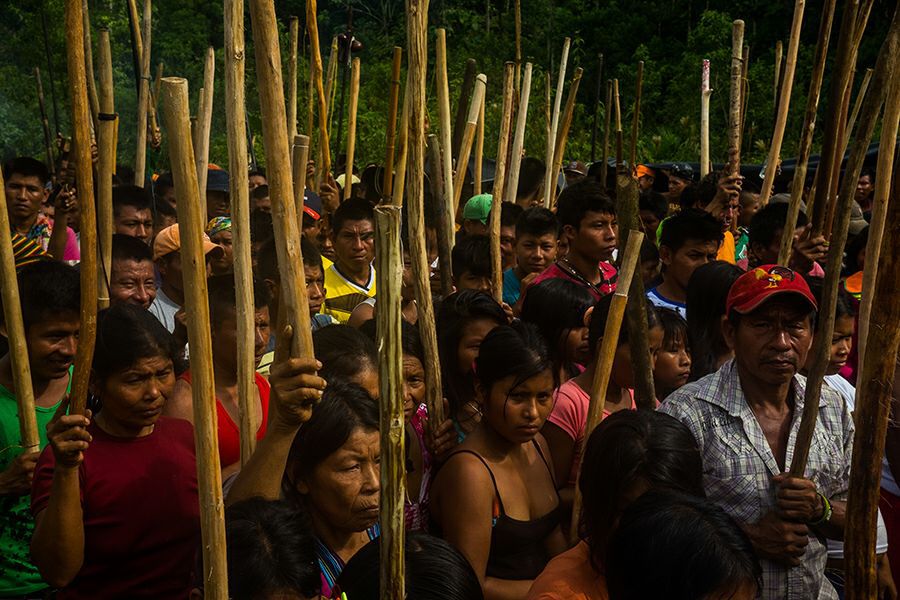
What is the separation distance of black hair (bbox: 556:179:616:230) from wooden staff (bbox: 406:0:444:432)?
1957 millimetres

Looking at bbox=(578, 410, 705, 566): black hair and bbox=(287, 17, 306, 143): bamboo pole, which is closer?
bbox=(578, 410, 705, 566): black hair

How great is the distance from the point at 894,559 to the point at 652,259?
253 centimetres

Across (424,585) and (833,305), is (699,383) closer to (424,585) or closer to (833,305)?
(833,305)

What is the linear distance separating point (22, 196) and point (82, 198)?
4.10 metres

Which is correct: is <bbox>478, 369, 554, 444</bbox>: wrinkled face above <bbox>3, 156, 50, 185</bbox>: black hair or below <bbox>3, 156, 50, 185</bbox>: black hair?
below

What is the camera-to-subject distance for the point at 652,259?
528 centimetres

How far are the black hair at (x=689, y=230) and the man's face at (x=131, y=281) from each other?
2194mm

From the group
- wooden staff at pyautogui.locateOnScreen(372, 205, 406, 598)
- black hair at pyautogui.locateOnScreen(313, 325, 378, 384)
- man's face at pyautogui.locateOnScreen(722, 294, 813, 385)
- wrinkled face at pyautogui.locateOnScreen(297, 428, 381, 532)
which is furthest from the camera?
black hair at pyautogui.locateOnScreen(313, 325, 378, 384)

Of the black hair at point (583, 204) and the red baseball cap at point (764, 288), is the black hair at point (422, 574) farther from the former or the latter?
the black hair at point (583, 204)

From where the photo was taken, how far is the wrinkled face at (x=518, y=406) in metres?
2.87

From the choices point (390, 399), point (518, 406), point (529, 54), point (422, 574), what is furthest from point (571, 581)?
point (529, 54)

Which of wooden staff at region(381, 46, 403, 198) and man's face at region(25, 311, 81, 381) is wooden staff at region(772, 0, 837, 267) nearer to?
wooden staff at region(381, 46, 403, 198)

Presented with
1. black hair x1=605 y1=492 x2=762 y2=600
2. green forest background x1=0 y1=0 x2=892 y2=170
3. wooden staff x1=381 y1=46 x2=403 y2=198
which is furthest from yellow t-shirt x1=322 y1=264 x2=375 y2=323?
green forest background x1=0 y1=0 x2=892 y2=170

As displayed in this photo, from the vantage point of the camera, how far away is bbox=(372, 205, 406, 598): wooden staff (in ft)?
5.36
